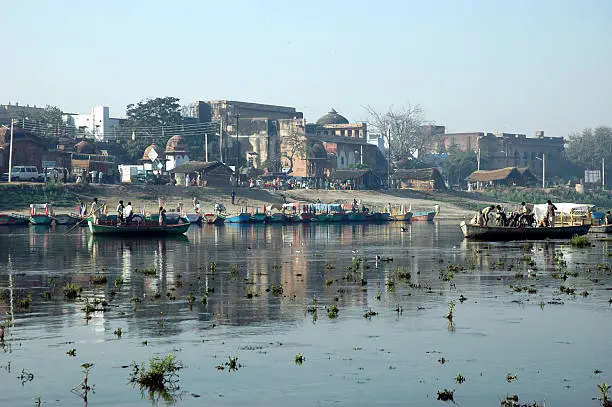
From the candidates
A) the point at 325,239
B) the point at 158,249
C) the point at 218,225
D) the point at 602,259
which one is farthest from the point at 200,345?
the point at 218,225

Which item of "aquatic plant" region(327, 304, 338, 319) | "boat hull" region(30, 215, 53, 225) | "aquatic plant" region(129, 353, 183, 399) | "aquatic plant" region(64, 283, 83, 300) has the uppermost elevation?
"boat hull" region(30, 215, 53, 225)

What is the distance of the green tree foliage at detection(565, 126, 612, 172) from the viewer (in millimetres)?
181375

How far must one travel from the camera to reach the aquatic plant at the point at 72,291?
29.8 metres

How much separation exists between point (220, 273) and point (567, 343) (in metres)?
18.2

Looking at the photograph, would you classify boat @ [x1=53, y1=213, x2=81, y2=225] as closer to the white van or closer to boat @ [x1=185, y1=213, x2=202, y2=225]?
boat @ [x1=185, y1=213, x2=202, y2=225]

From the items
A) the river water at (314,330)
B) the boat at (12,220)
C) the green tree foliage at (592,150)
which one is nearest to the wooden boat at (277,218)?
the boat at (12,220)

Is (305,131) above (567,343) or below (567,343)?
above

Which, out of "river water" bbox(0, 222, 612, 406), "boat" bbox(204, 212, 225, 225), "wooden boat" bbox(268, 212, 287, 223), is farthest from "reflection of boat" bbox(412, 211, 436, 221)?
"river water" bbox(0, 222, 612, 406)

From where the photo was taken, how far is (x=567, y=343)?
22.1m

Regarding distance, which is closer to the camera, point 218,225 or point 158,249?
Answer: point 158,249

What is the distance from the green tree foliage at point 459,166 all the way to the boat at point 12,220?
3495 inches

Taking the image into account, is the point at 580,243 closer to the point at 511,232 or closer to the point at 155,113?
the point at 511,232

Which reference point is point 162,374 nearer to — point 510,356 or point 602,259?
point 510,356

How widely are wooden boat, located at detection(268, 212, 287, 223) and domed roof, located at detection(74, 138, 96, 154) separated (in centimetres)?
3433
